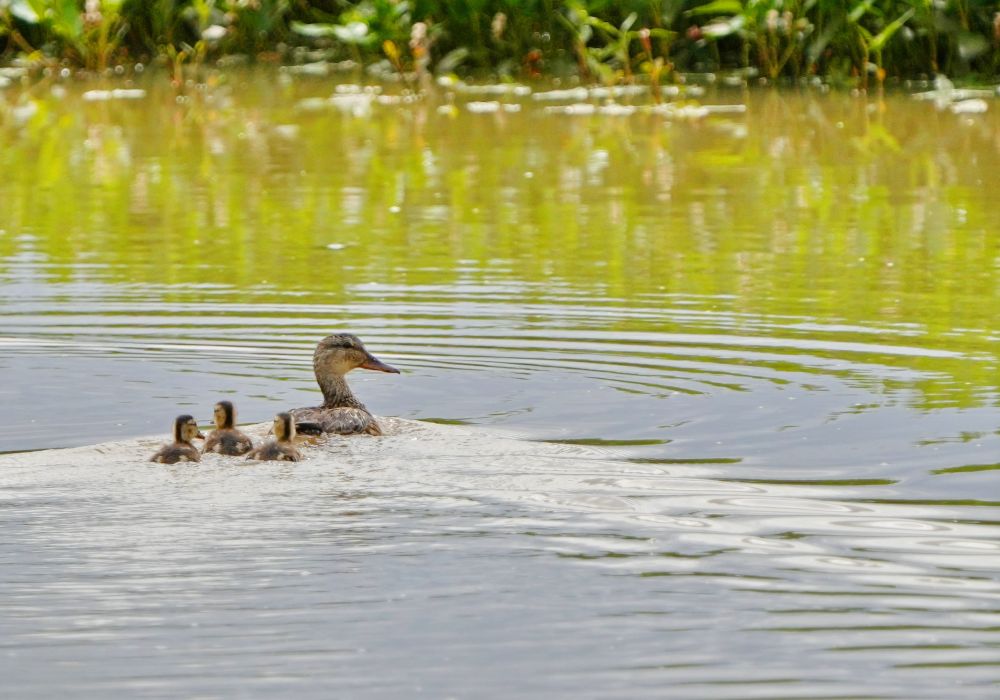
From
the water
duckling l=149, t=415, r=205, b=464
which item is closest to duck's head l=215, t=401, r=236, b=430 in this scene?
duckling l=149, t=415, r=205, b=464

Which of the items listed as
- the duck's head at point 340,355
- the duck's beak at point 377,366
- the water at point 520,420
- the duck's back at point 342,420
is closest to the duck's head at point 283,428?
the water at point 520,420

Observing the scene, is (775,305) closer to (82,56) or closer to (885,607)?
(885,607)

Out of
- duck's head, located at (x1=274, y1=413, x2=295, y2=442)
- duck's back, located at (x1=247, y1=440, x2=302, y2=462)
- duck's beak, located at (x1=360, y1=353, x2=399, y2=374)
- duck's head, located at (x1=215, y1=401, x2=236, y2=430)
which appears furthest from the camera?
duck's beak, located at (x1=360, y1=353, x2=399, y2=374)

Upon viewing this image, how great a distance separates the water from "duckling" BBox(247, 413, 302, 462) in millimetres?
84

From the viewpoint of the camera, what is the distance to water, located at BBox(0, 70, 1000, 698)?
176 inches

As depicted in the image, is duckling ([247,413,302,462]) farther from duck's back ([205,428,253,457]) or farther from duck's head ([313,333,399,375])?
duck's head ([313,333,399,375])

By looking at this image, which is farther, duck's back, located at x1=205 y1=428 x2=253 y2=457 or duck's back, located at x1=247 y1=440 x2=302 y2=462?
duck's back, located at x1=205 y1=428 x2=253 y2=457

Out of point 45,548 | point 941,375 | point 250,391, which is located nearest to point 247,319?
point 250,391

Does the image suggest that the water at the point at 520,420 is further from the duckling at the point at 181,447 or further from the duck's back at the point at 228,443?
the duck's back at the point at 228,443

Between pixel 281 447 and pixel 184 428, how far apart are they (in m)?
0.35

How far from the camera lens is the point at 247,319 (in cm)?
912

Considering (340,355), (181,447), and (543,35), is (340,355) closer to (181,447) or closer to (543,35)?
(181,447)

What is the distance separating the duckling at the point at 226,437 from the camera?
6.54 metres

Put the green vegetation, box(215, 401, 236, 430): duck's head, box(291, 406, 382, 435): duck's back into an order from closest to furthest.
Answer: box(215, 401, 236, 430): duck's head < box(291, 406, 382, 435): duck's back < the green vegetation
